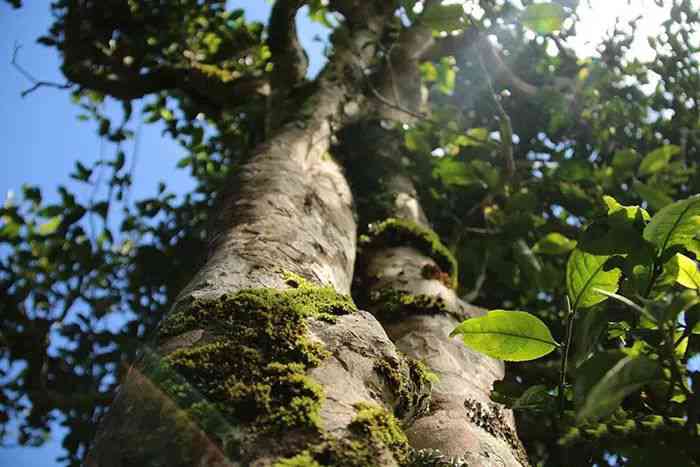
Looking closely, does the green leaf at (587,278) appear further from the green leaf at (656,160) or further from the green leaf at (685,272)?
the green leaf at (656,160)

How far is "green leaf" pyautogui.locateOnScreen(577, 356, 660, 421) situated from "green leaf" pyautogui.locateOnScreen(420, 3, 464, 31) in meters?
1.88

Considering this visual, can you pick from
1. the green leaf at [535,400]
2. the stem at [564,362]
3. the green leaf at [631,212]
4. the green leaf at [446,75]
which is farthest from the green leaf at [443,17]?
the green leaf at [446,75]

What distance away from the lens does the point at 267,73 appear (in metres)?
3.50

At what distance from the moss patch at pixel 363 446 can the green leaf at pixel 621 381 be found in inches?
14.2

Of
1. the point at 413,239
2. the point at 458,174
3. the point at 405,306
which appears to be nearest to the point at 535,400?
the point at 405,306

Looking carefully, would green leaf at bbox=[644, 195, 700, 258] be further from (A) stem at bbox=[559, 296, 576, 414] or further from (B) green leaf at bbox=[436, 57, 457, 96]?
(B) green leaf at bbox=[436, 57, 457, 96]

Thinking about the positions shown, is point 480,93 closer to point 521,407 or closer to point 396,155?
point 396,155

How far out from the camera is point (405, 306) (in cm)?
194

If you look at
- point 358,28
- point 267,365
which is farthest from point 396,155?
point 267,365

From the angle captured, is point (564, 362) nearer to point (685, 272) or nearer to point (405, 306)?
point (685, 272)

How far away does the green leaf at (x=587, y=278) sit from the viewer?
108 centimetres

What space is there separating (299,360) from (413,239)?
4.68 feet

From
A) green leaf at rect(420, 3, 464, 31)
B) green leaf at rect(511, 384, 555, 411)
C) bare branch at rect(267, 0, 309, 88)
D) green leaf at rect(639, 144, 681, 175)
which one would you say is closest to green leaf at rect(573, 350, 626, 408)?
green leaf at rect(511, 384, 555, 411)

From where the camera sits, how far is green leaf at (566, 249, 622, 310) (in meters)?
1.08
